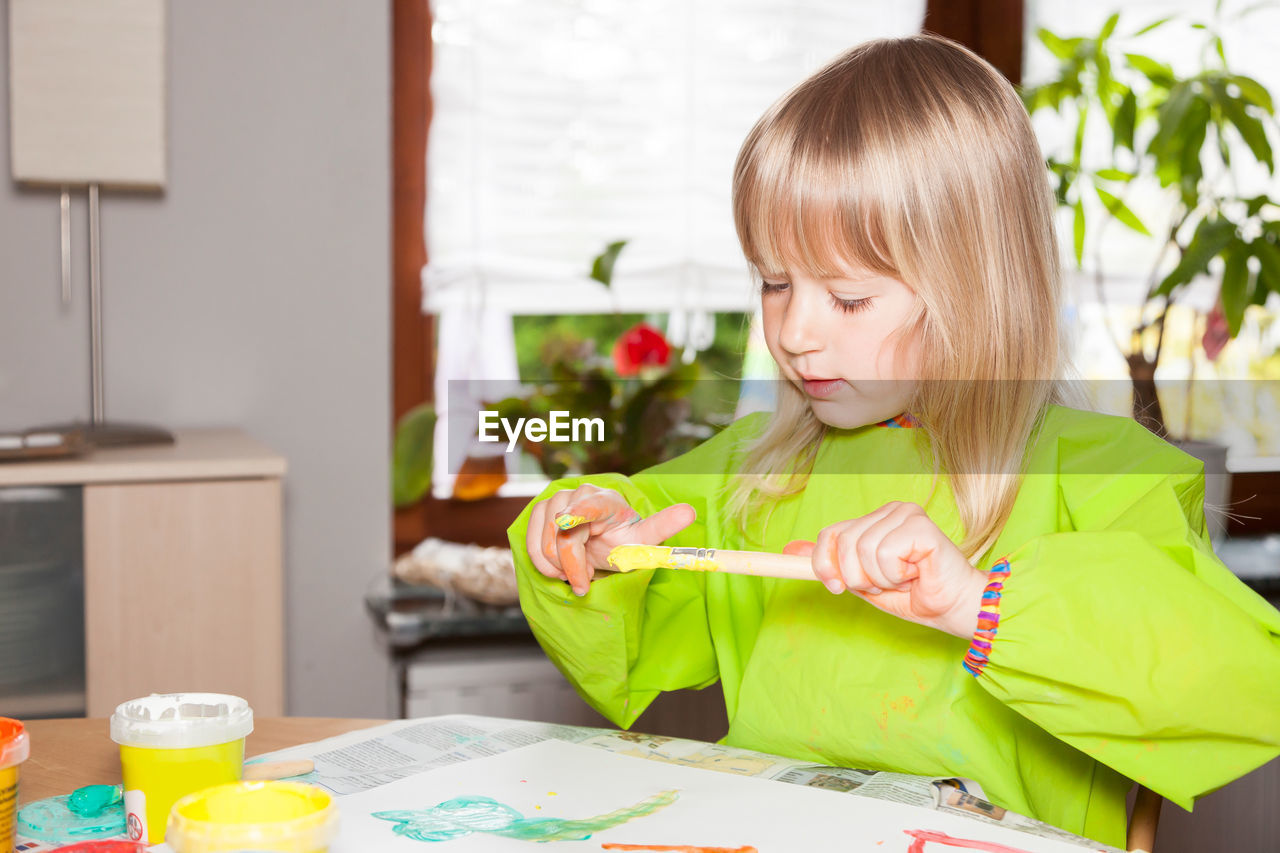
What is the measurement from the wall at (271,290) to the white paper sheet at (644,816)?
1074mm

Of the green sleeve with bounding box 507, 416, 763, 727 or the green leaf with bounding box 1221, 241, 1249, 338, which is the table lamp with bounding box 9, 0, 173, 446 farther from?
the green leaf with bounding box 1221, 241, 1249, 338

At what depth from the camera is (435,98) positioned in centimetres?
183

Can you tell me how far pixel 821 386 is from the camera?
2.80 feet

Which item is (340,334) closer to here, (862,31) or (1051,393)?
(862,31)

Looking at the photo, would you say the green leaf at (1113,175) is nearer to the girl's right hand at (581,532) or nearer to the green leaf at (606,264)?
the green leaf at (606,264)

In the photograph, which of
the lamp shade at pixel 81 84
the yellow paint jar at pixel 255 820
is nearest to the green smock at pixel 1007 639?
the yellow paint jar at pixel 255 820

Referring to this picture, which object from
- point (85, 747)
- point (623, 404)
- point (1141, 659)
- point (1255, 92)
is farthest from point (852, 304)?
point (1255, 92)

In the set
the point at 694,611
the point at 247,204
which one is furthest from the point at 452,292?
the point at 694,611

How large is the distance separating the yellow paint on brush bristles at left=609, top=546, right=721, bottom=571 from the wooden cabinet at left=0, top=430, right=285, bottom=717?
75cm

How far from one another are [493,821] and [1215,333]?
1.84 m

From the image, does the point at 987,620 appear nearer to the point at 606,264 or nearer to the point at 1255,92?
the point at 606,264

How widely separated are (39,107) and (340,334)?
1.66 ft

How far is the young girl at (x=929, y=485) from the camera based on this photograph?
0.70 meters

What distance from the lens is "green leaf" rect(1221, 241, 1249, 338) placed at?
171 cm
